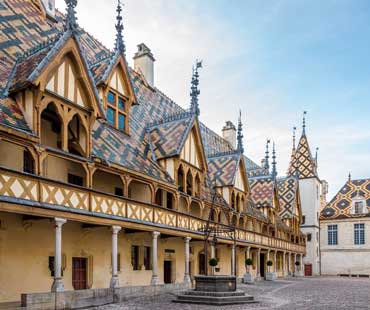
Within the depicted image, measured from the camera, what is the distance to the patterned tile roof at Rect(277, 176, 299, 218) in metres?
47.4

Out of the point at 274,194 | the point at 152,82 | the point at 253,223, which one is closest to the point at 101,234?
the point at 152,82

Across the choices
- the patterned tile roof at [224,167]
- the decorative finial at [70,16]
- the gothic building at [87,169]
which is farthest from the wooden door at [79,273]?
the patterned tile roof at [224,167]

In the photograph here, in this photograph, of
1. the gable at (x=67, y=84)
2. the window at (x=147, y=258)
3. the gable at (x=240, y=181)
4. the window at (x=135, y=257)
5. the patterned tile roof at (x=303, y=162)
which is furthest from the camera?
the patterned tile roof at (x=303, y=162)

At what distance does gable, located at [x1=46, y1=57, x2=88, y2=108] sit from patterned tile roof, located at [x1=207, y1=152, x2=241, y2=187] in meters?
14.8

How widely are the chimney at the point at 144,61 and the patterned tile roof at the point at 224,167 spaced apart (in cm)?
666

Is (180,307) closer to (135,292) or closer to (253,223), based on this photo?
(135,292)

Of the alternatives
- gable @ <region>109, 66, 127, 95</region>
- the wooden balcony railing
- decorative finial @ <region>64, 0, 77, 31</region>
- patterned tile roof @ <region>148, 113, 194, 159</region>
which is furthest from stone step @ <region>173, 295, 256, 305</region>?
decorative finial @ <region>64, 0, 77, 31</region>

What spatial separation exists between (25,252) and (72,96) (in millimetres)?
5258

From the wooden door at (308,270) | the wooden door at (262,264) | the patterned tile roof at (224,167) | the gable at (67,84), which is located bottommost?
the wooden door at (308,270)

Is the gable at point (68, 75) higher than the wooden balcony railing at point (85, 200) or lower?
higher

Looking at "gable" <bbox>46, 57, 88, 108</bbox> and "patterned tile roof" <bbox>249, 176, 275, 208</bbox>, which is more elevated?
"gable" <bbox>46, 57, 88, 108</bbox>

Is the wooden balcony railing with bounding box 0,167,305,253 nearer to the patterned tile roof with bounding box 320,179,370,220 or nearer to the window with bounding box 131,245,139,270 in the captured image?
the window with bounding box 131,245,139,270

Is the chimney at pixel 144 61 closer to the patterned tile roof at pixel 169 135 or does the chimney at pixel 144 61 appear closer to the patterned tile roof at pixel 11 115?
the patterned tile roof at pixel 169 135

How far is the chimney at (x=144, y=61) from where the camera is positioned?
28.9 m
